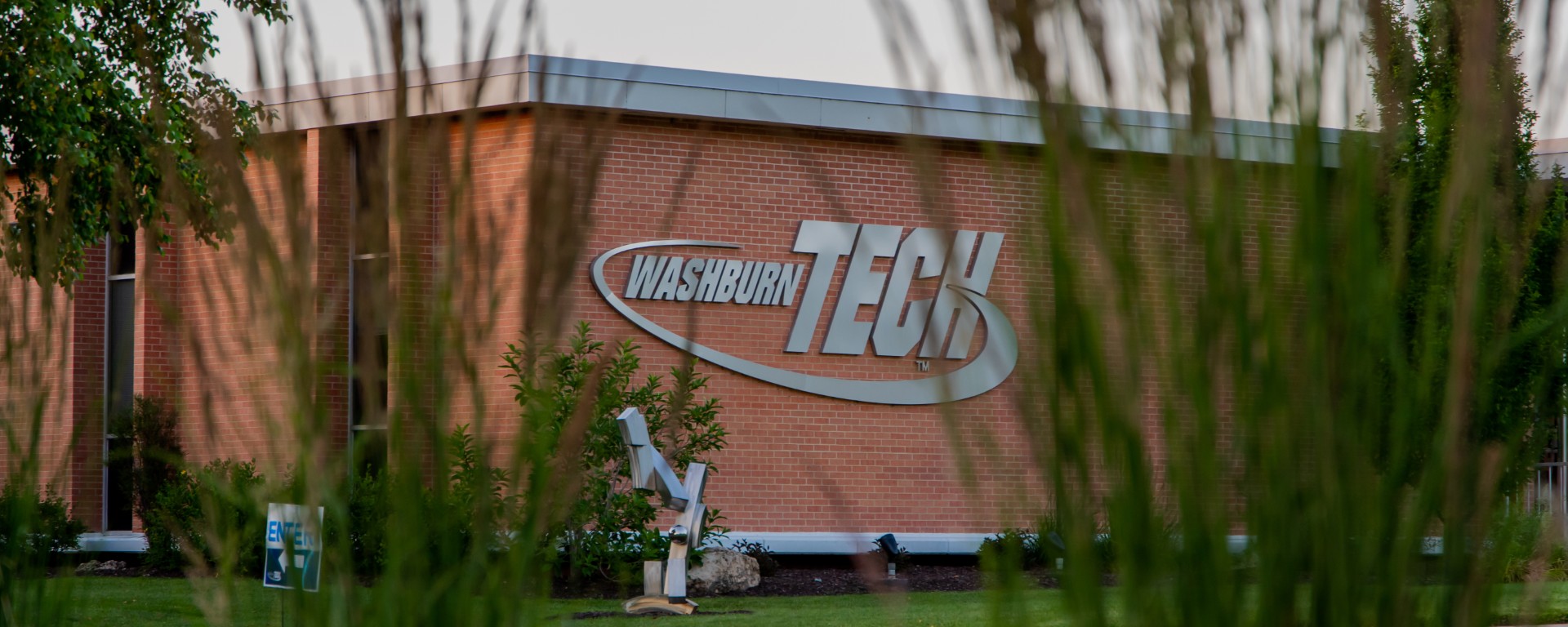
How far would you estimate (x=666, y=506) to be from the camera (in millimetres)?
11547

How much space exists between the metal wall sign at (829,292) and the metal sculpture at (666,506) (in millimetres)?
4355

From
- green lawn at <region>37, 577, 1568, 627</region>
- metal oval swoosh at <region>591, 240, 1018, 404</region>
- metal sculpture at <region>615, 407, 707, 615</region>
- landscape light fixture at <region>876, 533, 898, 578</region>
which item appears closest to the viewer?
metal sculpture at <region>615, 407, 707, 615</region>

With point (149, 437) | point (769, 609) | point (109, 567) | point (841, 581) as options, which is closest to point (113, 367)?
point (149, 437)

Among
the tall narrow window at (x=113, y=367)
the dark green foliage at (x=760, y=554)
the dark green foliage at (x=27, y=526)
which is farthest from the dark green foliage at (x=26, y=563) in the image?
the tall narrow window at (x=113, y=367)

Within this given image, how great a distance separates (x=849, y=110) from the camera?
16.5 metres

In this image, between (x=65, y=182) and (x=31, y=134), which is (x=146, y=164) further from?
(x=65, y=182)

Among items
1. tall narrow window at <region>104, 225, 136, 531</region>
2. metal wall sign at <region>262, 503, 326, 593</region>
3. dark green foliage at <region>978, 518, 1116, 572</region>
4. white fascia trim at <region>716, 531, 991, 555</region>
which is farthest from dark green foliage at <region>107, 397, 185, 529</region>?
dark green foliage at <region>978, 518, 1116, 572</region>

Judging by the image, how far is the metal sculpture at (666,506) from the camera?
10.5 metres

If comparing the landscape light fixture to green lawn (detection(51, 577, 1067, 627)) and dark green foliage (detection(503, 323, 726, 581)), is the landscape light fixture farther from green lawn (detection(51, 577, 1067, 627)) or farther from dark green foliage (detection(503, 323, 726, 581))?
dark green foliage (detection(503, 323, 726, 581))

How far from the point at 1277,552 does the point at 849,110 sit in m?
15.4

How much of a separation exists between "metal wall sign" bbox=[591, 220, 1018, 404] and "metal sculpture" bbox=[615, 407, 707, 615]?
4.35 metres

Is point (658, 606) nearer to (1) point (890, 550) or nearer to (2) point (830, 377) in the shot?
(1) point (890, 550)

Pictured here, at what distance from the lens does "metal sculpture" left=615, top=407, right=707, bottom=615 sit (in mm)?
10547

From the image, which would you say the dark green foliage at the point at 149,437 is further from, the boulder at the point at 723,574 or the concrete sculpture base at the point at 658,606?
the concrete sculpture base at the point at 658,606
